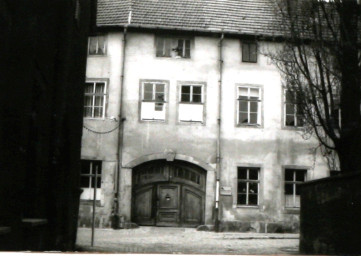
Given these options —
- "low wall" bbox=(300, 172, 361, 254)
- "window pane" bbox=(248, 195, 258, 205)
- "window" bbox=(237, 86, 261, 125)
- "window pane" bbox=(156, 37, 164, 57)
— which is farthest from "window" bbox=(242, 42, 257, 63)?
"low wall" bbox=(300, 172, 361, 254)

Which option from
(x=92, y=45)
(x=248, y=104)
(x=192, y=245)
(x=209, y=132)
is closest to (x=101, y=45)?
(x=92, y=45)

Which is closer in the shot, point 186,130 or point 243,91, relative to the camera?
point 186,130

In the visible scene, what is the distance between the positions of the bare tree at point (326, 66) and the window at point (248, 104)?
250 cm

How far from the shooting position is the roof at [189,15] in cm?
943

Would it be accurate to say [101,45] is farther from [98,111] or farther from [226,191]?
[226,191]

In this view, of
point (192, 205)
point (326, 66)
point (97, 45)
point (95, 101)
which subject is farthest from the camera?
point (192, 205)

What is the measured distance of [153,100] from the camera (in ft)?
37.9

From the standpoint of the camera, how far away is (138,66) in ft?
39.7

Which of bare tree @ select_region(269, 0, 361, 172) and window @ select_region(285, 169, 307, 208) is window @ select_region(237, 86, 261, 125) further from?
bare tree @ select_region(269, 0, 361, 172)

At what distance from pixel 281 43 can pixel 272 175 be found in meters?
5.41

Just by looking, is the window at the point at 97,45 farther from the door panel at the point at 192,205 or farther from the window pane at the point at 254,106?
the door panel at the point at 192,205

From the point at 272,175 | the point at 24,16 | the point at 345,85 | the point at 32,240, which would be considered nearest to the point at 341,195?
the point at 345,85

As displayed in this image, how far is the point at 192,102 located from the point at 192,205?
95.6 inches

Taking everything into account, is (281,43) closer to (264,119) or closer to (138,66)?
(264,119)
